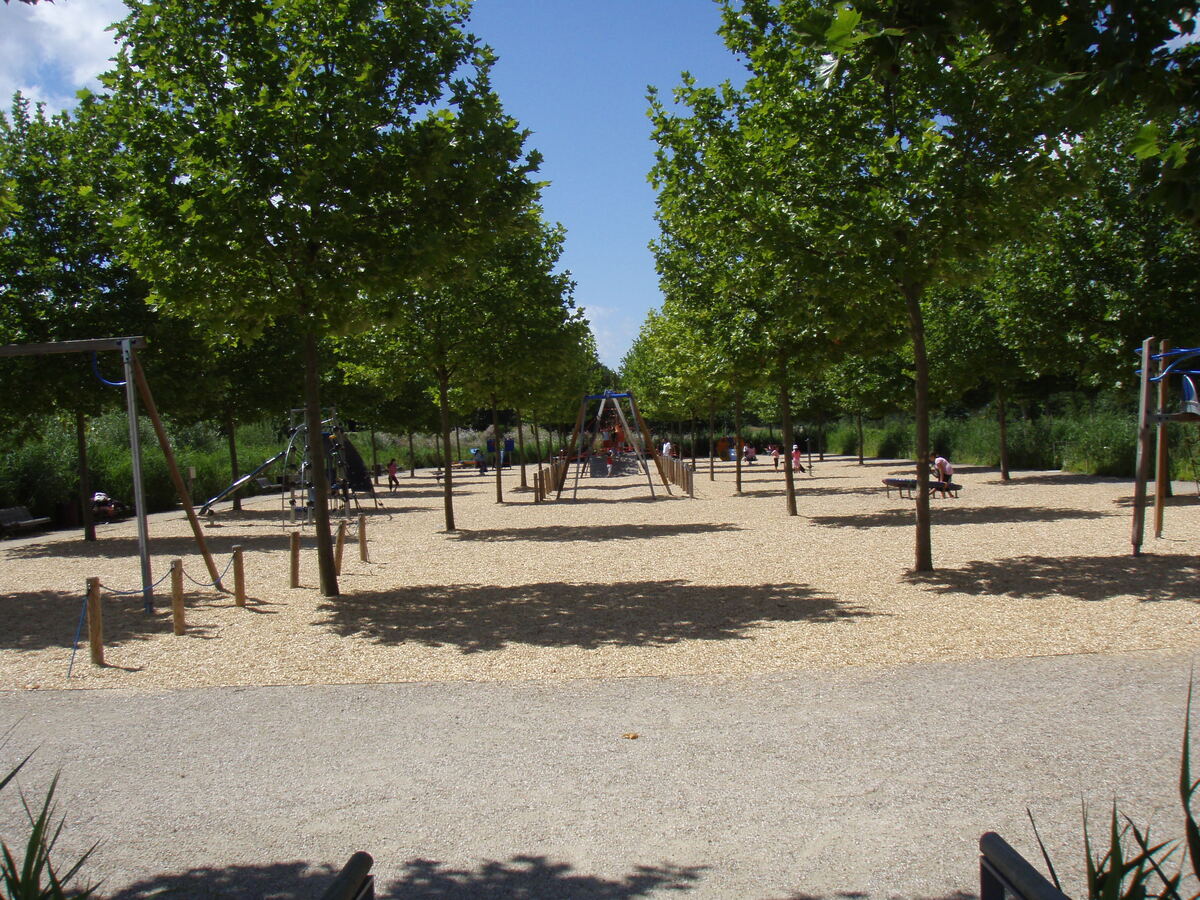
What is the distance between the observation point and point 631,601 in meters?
10.2

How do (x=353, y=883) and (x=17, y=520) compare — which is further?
(x=17, y=520)

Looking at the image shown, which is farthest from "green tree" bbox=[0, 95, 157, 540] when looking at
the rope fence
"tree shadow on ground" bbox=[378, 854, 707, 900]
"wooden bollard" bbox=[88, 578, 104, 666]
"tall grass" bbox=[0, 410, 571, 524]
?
"tree shadow on ground" bbox=[378, 854, 707, 900]

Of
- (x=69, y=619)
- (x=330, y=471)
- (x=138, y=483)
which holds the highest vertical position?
(x=138, y=483)

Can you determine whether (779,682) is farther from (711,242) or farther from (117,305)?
(117,305)

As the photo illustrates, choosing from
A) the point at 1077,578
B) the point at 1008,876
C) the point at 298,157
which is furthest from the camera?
the point at 1077,578

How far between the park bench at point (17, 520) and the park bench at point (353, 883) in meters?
22.0

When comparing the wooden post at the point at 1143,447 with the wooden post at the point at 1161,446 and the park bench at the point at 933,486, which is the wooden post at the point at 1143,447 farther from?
the park bench at the point at 933,486

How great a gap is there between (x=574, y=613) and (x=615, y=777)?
4.68 metres

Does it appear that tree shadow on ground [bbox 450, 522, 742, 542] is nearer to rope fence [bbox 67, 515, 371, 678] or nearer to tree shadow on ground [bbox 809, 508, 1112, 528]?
tree shadow on ground [bbox 809, 508, 1112, 528]

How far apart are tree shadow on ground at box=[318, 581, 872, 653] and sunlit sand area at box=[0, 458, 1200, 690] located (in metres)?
0.04

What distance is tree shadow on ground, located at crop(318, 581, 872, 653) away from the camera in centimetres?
852

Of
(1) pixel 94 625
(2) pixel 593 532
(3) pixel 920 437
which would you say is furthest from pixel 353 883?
(2) pixel 593 532

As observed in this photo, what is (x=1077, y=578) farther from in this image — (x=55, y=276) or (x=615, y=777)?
(x=55, y=276)

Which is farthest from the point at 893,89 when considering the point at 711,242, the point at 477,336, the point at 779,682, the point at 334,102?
the point at 477,336
